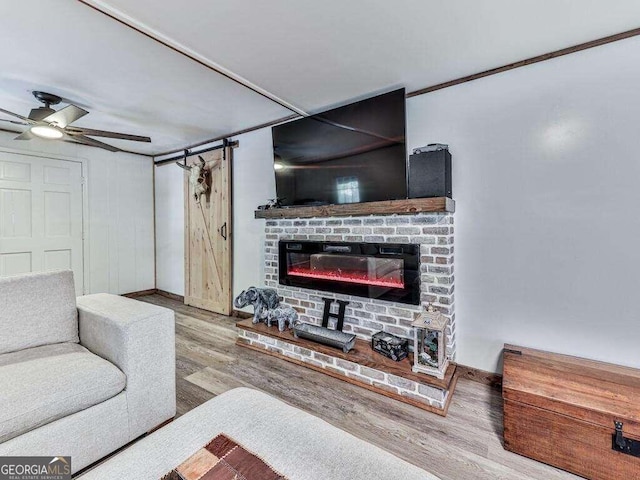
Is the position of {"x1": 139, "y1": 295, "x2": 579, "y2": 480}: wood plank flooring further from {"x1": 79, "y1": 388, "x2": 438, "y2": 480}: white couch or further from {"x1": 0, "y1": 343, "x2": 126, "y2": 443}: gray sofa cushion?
{"x1": 79, "y1": 388, "x2": 438, "y2": 480}: white couch

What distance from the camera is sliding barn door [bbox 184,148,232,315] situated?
12.7 ft

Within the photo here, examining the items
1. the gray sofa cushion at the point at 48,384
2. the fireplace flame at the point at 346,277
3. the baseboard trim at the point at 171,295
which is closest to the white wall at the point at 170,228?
the baseboard trim at the point at 171,295

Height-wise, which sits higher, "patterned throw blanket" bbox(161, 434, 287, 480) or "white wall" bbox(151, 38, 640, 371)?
"white wall" bbox(151, 38, 640, 371)

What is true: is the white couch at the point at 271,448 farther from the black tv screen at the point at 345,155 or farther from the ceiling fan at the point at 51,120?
the ceiling fan at the point at 51,120

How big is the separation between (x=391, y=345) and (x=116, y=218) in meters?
4.55

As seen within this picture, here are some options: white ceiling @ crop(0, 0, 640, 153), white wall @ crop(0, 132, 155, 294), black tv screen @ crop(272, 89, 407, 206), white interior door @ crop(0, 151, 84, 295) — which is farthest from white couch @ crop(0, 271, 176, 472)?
white wall @ crop(0, 132, 155, 294)

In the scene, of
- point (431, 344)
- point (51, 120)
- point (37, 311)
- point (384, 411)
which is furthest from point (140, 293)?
point (431, 344)

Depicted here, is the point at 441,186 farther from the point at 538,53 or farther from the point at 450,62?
the point at 538,53

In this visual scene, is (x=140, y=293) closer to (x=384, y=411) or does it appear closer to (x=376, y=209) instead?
(x=376, y=209)

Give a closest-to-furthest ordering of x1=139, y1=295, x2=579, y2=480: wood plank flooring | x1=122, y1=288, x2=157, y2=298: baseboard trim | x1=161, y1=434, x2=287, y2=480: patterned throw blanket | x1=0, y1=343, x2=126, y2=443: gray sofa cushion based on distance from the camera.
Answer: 1. x1=161, y1=434, x2=287, y2=480: patterned throw blanket
2. x1=0, y1=343, x2=126, y2=443: gray sofa cushion
3. x1=139, y1=295, x2=579, y2=480: wood plank flooring
4. x1=122, y1=288, x2=157, y2=298: baseboard trim

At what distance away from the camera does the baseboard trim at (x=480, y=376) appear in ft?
7.19

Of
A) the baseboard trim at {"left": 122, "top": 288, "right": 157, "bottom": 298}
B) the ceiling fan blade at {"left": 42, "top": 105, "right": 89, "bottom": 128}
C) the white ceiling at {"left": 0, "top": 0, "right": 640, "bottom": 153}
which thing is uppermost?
the white ceiling at {"left": 0, "top": 0, "right": 640, "bottom": 153}

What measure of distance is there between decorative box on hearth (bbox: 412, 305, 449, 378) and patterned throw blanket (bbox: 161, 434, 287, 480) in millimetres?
1423

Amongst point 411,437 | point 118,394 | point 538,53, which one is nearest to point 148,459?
point 118,394
